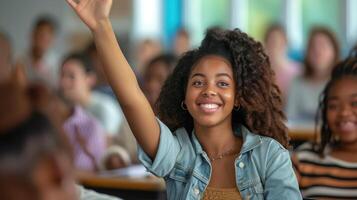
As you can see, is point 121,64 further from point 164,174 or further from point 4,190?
point 4,190

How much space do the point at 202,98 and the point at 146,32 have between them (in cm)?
949

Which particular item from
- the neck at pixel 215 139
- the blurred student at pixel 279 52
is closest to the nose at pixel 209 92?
the neck at pixel 215 139

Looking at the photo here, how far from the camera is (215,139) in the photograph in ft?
7.75

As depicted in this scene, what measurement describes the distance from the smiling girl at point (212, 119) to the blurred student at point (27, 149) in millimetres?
1045

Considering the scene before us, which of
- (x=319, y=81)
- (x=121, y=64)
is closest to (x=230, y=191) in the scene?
(x=121, y=64)

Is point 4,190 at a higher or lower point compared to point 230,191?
higher

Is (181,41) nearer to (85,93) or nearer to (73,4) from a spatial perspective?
(85,93)

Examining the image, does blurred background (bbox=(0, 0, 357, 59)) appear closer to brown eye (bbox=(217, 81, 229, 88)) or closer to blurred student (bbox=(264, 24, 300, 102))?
blurred student (bbox=(264, 24, 300, 102))

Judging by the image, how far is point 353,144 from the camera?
306cm

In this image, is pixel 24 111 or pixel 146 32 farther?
pixel 146 32

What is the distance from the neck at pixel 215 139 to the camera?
235cm

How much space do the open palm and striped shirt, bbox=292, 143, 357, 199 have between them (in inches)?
48.3

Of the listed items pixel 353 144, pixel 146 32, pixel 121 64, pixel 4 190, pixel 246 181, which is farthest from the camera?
pixel 146 32

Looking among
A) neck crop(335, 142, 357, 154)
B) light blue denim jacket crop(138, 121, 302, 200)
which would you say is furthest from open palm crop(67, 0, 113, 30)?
neck crop(335, 142, 357, 154)
